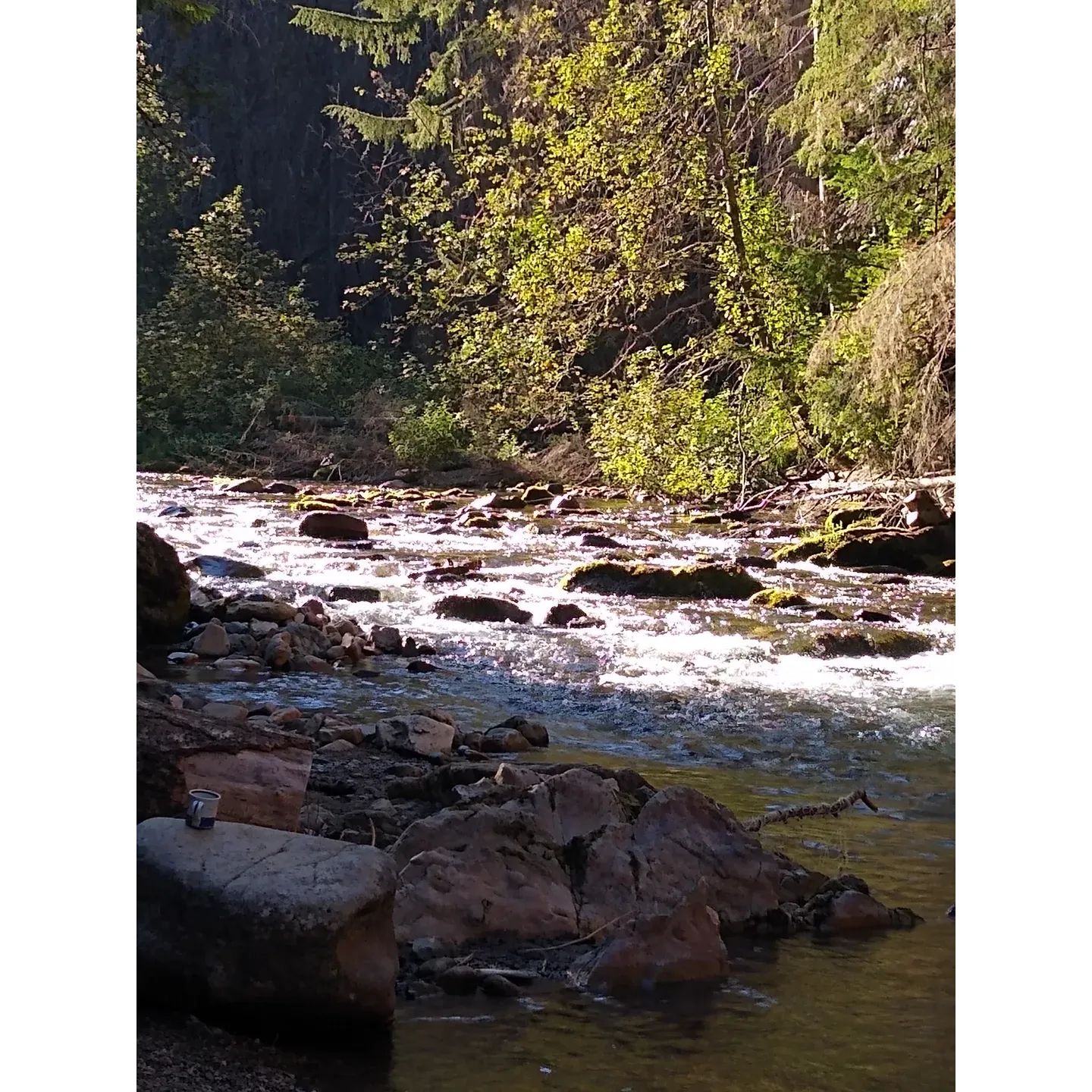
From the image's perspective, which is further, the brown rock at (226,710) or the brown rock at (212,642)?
the brown rock at (212,642)

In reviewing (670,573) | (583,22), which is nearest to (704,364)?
(670,573)

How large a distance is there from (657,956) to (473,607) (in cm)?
127

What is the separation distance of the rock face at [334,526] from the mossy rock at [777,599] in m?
1.04

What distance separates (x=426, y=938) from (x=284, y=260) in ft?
5.42

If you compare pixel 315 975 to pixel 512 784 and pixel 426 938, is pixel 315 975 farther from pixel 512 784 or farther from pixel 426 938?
pixel 512 784

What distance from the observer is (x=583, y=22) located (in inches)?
115

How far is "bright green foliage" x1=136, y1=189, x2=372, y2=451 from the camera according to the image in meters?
2.85

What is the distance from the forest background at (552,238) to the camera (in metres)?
2.85

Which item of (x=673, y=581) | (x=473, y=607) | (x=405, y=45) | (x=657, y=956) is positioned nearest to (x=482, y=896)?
(x=657, y=956)

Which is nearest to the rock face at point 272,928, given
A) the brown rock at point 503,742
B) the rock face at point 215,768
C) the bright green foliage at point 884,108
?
the rock face at point 215,768

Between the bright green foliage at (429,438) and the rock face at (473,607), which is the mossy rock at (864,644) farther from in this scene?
the bright green foliage at (429,438)

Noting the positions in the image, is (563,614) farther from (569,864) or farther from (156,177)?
(156,177)

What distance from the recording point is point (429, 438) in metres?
3.10

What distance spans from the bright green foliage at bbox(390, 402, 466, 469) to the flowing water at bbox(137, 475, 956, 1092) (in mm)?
139
